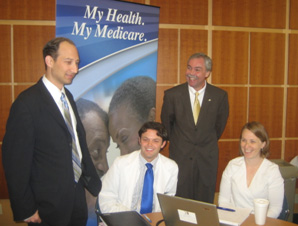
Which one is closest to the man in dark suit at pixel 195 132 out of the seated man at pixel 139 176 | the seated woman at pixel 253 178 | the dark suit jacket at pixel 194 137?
the dark suit jacket at pixel 194 137

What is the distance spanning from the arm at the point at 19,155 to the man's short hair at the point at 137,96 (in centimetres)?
181

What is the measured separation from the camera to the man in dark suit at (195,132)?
3062 mm

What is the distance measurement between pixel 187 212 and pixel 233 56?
3.07 meters

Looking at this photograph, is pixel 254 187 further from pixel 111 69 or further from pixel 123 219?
pixel 111 69

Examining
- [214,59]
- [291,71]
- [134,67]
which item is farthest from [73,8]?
[291,71]

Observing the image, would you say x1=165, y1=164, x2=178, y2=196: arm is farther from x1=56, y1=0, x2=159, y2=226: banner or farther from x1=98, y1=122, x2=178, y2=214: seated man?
x1=56, y1=0, x2=159, y2=226: banner

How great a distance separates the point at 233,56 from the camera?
4.09 meters

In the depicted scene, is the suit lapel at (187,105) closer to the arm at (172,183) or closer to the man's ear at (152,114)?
the man's ear at (152,114)

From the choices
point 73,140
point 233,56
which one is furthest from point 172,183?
point 233,56

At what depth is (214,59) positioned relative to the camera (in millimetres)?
4035

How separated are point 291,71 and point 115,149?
271 centimetres

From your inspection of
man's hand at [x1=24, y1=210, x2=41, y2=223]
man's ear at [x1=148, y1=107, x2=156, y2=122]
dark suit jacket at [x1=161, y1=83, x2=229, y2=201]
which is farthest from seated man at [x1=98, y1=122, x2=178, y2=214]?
man's ear at [x1=148, y1=107, x2=156, y2=122]

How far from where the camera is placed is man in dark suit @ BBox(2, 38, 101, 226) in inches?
66.4

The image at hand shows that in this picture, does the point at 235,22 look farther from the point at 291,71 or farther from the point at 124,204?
the point at 124,204
